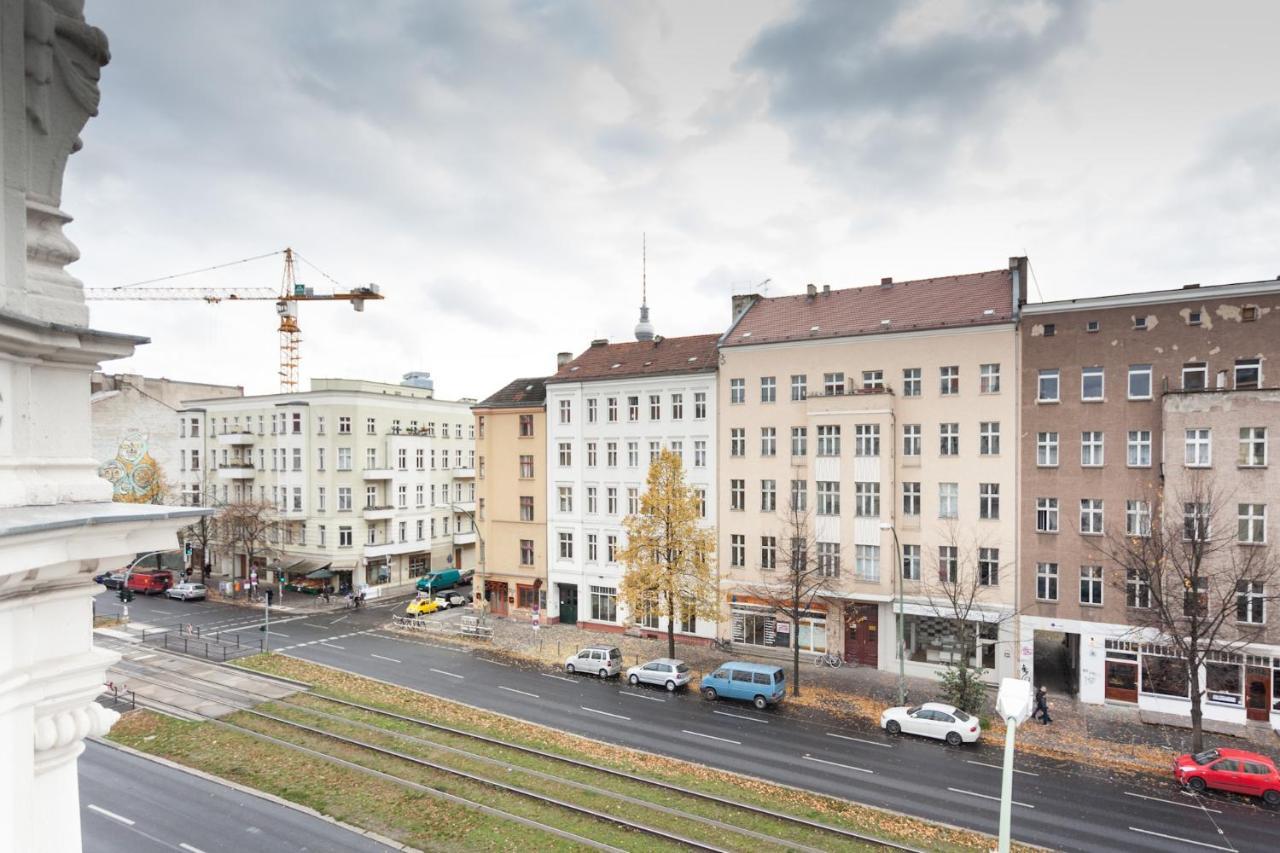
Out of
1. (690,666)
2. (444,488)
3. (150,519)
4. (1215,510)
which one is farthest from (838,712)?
(444,488)

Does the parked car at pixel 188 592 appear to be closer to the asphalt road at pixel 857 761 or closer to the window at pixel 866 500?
the asphalt road at pixel 857 761

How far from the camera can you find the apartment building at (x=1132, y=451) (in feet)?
85.8

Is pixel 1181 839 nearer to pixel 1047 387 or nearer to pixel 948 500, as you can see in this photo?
pixel 948 500

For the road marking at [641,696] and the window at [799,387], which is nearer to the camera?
the road marking at [641,696]

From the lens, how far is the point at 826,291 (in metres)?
38.2

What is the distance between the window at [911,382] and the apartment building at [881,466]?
6 centimetres

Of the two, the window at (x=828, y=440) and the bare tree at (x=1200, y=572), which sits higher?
the window at (x=828, y=440)

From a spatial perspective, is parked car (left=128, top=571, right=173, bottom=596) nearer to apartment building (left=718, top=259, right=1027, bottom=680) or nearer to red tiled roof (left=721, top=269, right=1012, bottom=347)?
apartment building (left=718, top=259, right=1027, bottom=680)

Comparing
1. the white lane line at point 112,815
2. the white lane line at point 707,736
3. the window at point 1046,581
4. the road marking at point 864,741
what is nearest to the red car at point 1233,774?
the road marking at point 864,741

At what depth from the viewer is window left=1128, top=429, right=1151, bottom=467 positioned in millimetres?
28000

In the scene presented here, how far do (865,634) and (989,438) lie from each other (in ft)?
35.1

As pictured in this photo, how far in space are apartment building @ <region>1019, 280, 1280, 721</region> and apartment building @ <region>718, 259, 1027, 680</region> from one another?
46.4 inches

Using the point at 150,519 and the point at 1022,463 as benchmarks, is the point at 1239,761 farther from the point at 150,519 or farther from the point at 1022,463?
the point at 150,519

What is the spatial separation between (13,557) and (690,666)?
1245 inches
